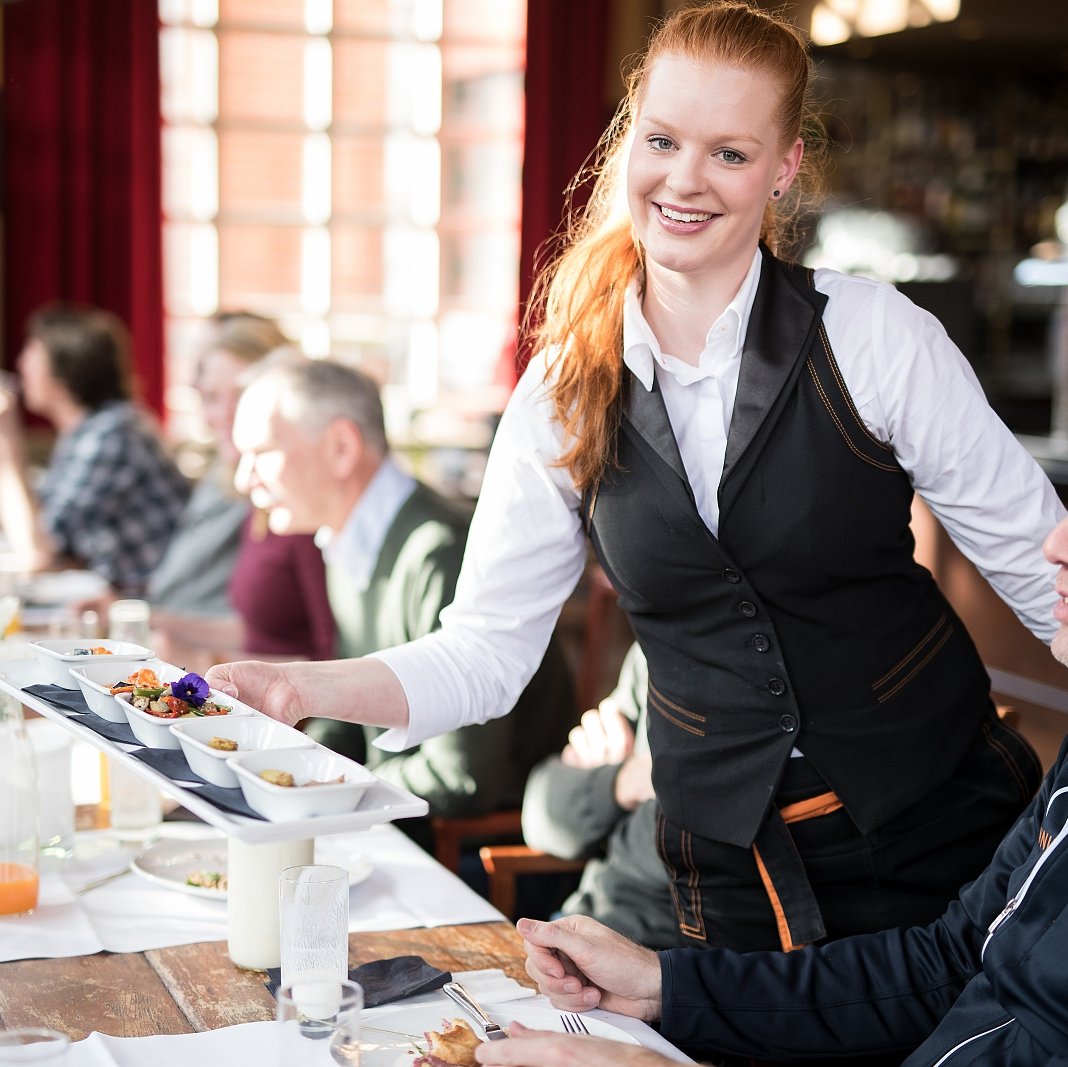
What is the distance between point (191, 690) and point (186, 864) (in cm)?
53

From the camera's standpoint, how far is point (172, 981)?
148 cm

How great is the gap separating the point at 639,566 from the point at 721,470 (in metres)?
0.14

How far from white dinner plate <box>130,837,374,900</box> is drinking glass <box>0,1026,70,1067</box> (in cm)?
57

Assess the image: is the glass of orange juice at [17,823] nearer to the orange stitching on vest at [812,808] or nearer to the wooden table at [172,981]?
the wooden table at [172,981]

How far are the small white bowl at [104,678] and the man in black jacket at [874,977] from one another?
1.46ft

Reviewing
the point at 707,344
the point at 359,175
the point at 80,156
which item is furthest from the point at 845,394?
the point at 359,175

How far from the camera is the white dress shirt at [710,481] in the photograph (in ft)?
5.30

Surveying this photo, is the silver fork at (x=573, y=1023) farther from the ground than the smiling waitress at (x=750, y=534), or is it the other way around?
the smiling waitress at (x=750, y=534)

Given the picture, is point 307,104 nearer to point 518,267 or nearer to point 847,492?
point 518,267

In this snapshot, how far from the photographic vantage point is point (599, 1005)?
4.76 ft

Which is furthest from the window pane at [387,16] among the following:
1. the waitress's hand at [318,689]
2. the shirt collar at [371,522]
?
the waitress's hand at [318,689]

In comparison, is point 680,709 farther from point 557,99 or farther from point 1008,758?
point 557,99

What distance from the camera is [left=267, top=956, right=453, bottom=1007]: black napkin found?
4.61ft

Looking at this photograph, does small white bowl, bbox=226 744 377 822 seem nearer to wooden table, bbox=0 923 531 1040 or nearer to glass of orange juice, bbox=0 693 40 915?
wooden table, bbox=0 923 531 1040
